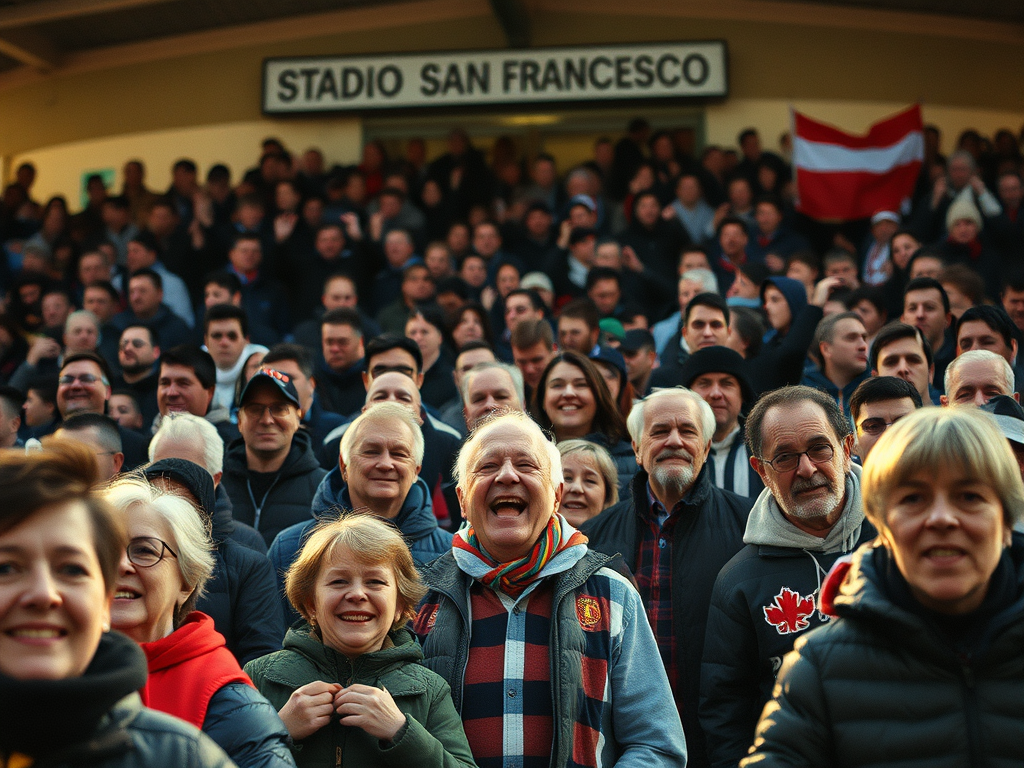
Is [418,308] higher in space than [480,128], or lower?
lower

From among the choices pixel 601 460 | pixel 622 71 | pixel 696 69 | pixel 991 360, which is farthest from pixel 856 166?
pixel 601 460

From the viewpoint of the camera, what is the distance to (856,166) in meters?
10.0

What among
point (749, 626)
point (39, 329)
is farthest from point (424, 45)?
point (749, 626)

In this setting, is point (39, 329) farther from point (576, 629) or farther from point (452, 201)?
point (576, 629)

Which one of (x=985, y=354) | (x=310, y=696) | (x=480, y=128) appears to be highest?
(x=480, y=128)

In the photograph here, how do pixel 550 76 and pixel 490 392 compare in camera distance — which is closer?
pixel 490 392

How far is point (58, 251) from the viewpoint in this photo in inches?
422

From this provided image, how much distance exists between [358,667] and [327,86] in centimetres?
1067

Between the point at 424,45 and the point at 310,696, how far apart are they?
36.5ft

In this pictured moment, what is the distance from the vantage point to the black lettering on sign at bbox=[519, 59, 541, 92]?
1202cm

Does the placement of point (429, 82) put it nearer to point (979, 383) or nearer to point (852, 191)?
point (852, 191)

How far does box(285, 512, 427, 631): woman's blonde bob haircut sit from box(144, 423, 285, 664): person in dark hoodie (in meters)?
0.52

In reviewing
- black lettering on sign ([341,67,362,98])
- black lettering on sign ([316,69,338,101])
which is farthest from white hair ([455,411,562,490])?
black lettering on sign ([316,69,338,101])

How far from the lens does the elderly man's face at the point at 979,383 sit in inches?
168
